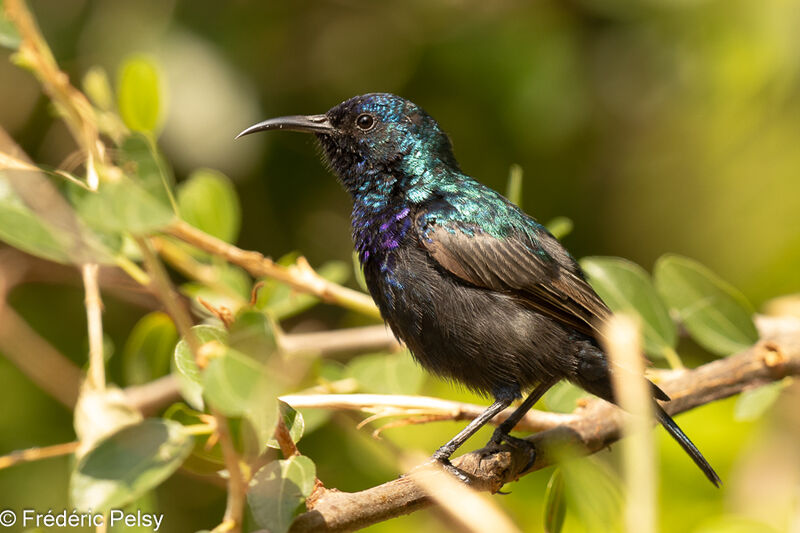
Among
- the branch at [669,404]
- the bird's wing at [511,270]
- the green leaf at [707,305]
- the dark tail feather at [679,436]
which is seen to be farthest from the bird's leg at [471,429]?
the green leaf at [707,305]

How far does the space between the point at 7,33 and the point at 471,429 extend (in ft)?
5.70

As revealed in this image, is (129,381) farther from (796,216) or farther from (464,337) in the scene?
(796,216)

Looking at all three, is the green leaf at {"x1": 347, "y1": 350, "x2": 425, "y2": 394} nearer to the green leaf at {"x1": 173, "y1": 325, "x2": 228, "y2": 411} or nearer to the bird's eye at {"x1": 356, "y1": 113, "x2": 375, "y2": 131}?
the bird's eye at {"x1": 356, "y1": 113, "x2": 375, "y2": 131}

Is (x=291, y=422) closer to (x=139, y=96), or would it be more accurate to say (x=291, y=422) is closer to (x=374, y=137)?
(x=139, y=96)

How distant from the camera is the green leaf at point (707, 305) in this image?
2.84 metres

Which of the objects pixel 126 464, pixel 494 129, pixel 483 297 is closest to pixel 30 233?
pixel 126 464

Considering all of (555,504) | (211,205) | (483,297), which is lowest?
(555,504)

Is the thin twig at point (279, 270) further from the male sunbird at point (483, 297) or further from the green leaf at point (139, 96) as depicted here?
the green leaf at point (139, 96)

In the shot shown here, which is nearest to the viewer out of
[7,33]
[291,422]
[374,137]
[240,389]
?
[240,389]

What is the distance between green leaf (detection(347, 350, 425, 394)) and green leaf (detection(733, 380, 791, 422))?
41.0 inches

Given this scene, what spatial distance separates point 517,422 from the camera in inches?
107

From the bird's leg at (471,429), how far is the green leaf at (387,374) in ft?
0.83

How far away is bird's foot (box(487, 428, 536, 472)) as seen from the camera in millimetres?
2492

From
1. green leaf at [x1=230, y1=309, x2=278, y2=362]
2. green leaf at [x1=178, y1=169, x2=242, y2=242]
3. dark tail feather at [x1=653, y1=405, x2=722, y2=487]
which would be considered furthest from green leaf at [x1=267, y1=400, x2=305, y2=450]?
green leaf at [x1=178, y1=169, x2=242, y2=242]
